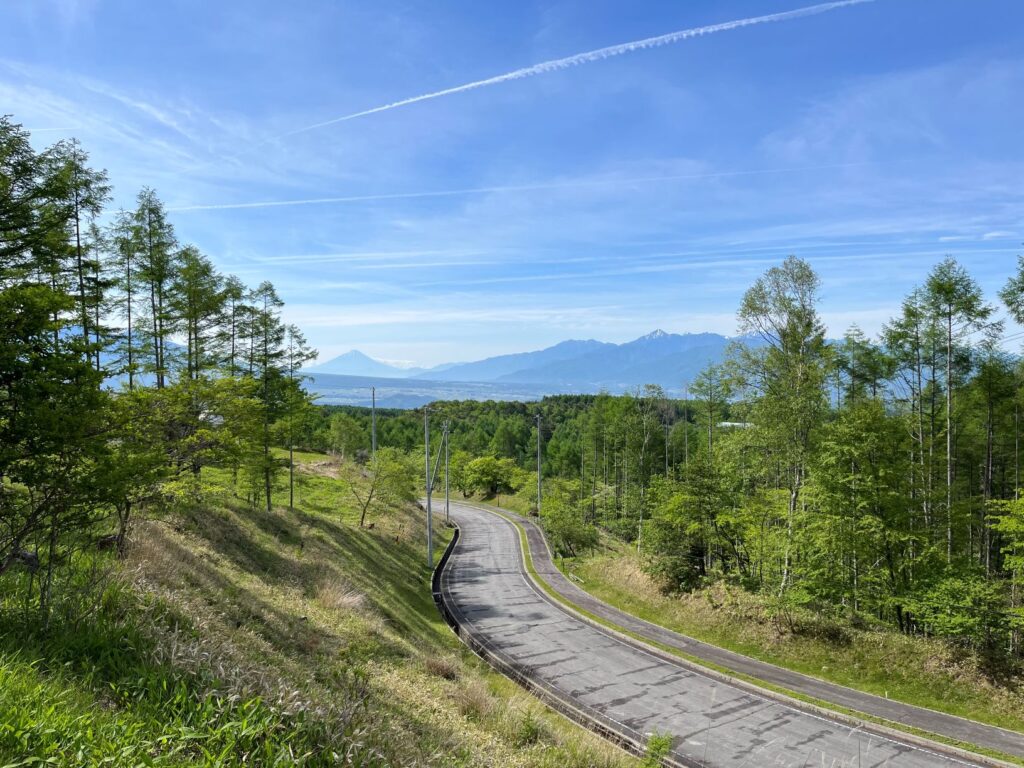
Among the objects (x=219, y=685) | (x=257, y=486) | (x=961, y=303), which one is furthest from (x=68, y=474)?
(x=961, y=303)

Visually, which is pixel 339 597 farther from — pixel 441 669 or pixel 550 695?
pixel 550 695

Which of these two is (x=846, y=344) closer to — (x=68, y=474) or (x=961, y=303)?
(x=961, y=303)

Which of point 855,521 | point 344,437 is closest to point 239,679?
point 855,521

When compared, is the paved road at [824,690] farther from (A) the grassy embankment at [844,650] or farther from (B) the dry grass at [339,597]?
(B) the dry grass at [339,597]

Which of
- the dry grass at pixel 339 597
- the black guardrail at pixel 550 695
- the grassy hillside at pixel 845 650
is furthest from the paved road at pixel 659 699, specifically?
the dry grass at pixel 339 597

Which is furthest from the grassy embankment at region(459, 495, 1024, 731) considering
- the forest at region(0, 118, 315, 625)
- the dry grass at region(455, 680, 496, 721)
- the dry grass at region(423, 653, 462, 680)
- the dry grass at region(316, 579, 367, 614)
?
the forest at region(0, 118, 315, 625)

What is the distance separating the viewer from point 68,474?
8.24 m

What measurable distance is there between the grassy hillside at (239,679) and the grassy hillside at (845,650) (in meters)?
12.0

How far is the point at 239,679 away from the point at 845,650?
25.2 meters

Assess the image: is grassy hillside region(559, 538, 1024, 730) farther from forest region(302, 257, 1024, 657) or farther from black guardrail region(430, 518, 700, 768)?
black guardrail region(430, 518, 700, 768)

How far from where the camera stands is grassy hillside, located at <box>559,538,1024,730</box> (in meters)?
19.2

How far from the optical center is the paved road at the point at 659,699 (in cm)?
1588

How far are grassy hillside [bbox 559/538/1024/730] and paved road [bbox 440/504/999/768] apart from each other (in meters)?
3.89

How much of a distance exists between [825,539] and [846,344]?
651 inches
